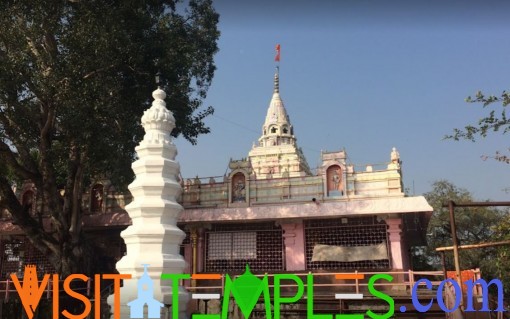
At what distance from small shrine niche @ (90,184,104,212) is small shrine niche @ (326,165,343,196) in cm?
921

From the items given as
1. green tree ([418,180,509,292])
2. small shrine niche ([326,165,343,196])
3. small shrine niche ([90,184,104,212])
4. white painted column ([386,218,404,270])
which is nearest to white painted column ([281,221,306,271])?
small shrine niche ([326,165,343,196])

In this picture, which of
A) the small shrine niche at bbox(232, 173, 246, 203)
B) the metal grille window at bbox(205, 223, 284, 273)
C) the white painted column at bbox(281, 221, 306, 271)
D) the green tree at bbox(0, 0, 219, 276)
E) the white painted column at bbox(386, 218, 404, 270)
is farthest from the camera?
the small shrine niche at bbox(232, 173, 246, 203)

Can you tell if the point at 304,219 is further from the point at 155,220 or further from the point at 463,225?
the point at 463,225

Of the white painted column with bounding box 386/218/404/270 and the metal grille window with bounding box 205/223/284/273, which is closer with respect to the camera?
the white painted column with bounding box 386/218/404/270

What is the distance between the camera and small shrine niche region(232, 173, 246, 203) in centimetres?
1812

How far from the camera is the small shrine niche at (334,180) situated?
1695cm

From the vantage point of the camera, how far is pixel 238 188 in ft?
59.9

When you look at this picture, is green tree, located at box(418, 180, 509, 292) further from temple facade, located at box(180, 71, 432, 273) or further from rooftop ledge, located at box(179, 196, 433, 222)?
rooftop ledge, located at box(179, 196, 433, 222)

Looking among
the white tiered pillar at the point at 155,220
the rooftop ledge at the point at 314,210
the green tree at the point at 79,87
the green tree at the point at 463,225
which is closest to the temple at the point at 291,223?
the rooftop ledge at the point at 314,210

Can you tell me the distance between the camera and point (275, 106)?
148ft

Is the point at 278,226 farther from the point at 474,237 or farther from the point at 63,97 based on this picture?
the point at 474,237

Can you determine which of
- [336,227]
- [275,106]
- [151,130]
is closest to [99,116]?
[151,130]

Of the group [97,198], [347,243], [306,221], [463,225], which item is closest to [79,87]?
[97,198]

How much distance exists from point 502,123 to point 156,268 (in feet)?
19.7
